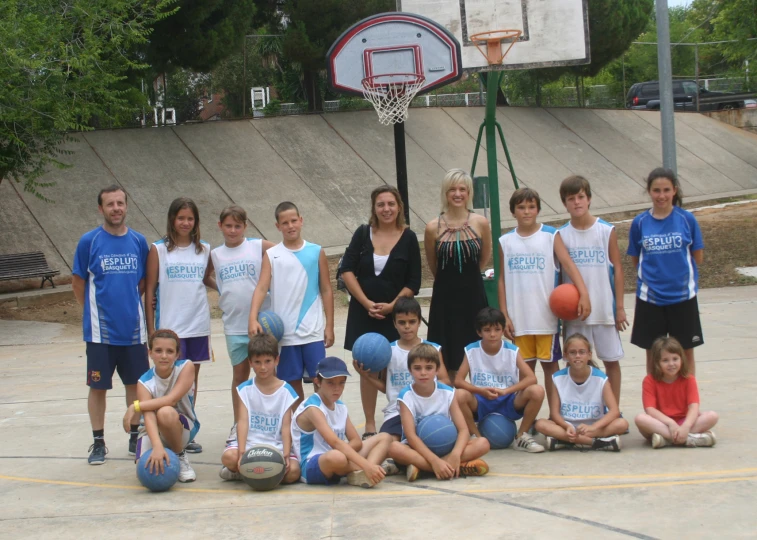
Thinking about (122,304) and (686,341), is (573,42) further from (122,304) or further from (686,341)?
(122,304)

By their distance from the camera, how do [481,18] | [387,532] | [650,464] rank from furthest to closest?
[481,18]
[650,464]
[387,532]

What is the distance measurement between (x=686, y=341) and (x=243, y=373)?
3.29 metres

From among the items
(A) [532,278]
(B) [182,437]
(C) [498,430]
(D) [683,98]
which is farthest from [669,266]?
(D) [683,98]

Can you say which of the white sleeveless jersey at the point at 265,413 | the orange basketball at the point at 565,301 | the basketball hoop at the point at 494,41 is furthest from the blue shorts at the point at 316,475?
the basketball hoop at the point at 494,41

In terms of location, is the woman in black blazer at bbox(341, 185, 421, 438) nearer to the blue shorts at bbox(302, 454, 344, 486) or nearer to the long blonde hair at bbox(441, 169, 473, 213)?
the long blonde hair at bbox(441, 169, 473, 213)

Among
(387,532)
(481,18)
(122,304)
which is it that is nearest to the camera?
(387,532)

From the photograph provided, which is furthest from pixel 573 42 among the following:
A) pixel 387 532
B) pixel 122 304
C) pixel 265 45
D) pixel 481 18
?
pixel 265 45

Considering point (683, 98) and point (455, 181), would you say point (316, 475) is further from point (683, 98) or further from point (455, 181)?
point (683, 98)

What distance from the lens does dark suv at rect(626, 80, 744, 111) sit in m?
37.7

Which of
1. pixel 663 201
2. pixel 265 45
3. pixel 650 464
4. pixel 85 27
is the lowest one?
pixel 650 464

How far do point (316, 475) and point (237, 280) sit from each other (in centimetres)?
167

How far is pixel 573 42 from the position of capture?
41.4 feet

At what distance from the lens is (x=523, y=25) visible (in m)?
12.5

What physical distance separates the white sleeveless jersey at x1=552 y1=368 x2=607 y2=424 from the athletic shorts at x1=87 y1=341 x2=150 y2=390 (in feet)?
10.0
